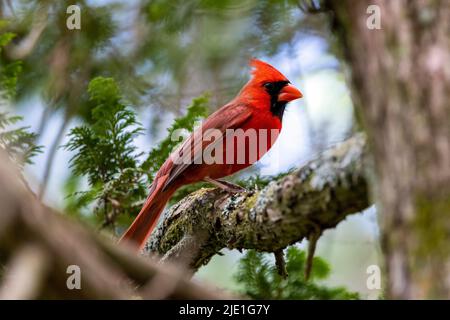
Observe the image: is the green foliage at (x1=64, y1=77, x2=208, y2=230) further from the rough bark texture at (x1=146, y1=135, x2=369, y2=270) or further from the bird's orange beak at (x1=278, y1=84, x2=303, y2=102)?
the bird's orange beak at (x1=278, y1=84, x2=303, y2=102)

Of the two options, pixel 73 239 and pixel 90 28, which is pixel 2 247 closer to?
pixel 73 239

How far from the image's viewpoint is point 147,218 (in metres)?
3.49

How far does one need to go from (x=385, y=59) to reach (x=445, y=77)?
16 centimetres

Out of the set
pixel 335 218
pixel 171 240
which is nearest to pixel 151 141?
pixel 171 240

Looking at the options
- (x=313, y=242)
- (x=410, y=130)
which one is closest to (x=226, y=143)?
(x=313, y=242)

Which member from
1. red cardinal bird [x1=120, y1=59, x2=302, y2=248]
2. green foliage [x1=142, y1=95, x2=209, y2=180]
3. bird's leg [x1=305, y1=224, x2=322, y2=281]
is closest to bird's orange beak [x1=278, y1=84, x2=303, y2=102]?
red cardinal bird [x1=120, y1=59, x2=302, y2=248]

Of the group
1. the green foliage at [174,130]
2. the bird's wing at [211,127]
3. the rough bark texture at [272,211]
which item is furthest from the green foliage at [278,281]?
the green foliage at [174,130]

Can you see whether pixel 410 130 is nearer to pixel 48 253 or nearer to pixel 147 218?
pixel 48 253

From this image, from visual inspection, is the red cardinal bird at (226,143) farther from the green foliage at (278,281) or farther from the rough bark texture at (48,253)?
the rough bark texture at (48,253)

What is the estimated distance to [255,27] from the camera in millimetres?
4191

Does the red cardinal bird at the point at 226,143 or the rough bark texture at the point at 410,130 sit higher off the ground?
the rough bark texture at the point at 410,130

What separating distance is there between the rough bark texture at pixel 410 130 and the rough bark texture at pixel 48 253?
63 centimetres

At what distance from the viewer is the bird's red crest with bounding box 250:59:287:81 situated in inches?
162

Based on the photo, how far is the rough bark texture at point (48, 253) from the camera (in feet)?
3.24
